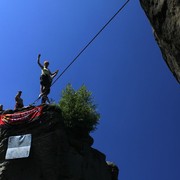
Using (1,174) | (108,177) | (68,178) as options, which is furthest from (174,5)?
(108,177)

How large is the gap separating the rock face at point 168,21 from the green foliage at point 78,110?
13840 millimetres

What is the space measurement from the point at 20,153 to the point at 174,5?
14.0 meters

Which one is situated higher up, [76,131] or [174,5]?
[76,131]

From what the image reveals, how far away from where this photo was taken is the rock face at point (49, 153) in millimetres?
18109

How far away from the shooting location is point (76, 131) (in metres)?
21.2

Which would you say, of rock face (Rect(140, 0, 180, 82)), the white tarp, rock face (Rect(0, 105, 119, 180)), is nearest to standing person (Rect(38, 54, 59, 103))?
rock face (Rect(0, 105, 119, 180))

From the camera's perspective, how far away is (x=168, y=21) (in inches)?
258

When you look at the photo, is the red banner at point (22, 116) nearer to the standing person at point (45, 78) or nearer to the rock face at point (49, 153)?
the rock face at point (49, 153)

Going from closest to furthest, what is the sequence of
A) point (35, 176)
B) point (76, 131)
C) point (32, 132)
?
1. point (35, 176)
2. point (32, 132)
3. point (76, 131)

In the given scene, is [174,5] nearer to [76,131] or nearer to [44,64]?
[44,64]

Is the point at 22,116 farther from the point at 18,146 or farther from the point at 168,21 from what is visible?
the point at 168,21

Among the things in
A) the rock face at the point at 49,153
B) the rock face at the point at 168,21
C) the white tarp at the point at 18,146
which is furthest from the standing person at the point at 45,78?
the rock face at the point at 168,21

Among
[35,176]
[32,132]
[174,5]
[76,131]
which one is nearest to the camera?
[174,5]

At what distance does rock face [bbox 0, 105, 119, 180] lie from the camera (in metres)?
18.1
